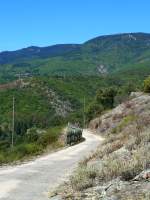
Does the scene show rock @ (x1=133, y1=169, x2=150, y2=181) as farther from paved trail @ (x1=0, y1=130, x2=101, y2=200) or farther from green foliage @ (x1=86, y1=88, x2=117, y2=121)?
green foliage @ (x1=86, y1=88, x2=117, y2=121)

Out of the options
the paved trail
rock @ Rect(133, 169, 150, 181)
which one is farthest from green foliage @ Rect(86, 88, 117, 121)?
rock @ Rect(133, 169, 150, 181)

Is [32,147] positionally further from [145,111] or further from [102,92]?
[102,92]

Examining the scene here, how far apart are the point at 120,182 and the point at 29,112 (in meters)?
141

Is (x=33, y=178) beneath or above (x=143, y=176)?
beneath

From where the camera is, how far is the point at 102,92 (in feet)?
291

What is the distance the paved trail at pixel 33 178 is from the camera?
13.5 m

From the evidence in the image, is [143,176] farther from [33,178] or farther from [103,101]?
[103,101]

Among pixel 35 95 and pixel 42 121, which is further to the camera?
pixel 35 95

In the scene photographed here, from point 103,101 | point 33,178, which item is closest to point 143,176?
point 33,178

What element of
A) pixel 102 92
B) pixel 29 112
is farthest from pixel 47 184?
pixel 29 112

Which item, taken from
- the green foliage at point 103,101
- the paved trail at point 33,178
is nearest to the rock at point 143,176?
the paved trail at point 33,178

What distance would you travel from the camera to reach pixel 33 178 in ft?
54.6

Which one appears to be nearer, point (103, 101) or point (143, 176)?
point (143, 176)

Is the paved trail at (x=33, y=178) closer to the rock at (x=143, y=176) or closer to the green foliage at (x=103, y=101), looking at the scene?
the rock at (x=143, y=176)
